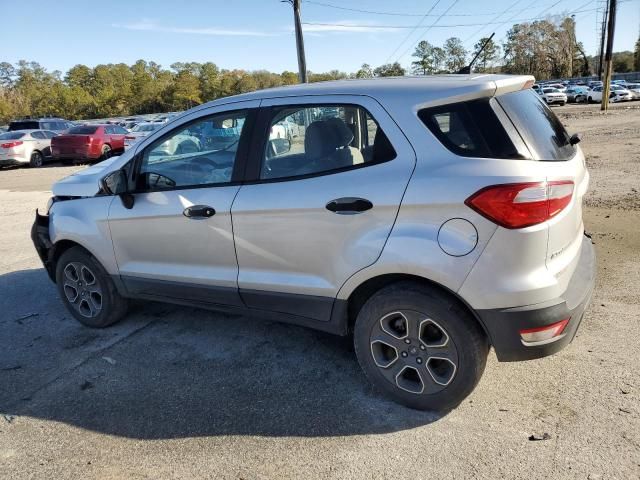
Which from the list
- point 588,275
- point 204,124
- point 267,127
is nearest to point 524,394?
point 588,275

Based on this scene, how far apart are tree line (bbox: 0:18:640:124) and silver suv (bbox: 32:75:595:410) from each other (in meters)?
65.9

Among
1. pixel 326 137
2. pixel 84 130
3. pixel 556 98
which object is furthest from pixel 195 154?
pixel 556 98

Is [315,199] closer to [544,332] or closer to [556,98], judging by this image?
[544,332]

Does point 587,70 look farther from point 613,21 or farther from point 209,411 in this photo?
point 209,411

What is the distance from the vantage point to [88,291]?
420 cm

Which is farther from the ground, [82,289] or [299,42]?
[299,42]

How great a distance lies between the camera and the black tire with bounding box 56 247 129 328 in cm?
410

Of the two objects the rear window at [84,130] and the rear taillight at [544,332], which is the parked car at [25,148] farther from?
the rear taillight at [544,332]

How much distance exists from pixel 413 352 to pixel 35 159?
21499 mm

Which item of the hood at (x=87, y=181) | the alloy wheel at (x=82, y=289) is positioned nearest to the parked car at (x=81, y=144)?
the hood at (x=87, y=181)

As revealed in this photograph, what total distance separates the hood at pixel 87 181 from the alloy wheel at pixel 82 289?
1.99 ft

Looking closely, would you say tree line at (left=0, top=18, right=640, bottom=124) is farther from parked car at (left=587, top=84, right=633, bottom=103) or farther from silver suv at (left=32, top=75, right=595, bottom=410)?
→ silver suv at (left=32, top=75, right=595, bottom=410)

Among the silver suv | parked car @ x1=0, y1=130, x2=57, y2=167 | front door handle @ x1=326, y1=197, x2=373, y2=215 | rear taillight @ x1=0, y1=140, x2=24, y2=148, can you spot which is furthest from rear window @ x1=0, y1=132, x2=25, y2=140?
front door handle @ x1=326, y1=197, x2=373, y2=215

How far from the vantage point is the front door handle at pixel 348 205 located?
268 cm
